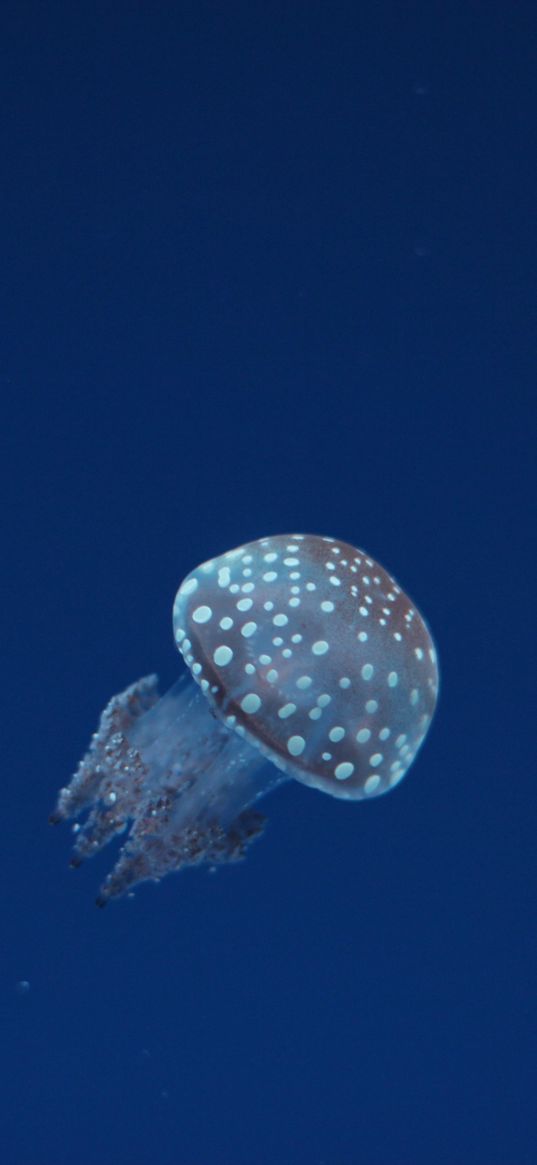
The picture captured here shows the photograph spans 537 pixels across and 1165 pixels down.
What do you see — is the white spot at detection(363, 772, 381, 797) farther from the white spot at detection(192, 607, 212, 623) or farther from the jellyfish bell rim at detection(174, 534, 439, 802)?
the white spot at detection(192, 607, 212, 623)

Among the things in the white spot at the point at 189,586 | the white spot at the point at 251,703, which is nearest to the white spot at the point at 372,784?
the white spot at the point at 251,703

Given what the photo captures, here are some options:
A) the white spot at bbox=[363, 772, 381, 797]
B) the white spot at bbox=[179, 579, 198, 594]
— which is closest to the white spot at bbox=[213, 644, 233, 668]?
the white spot at bbox=[179, 579, 198, 594]

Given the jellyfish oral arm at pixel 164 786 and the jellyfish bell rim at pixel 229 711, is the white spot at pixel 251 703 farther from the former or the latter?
the jellyfish oral arm at pixel 164 786

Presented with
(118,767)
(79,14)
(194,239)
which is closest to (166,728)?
(118,767)

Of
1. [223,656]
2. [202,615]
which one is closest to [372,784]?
[223,656]

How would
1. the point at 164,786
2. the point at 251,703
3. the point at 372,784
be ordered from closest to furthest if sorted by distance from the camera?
1. the point at 251,703
2. the point at 372,784
3. the point at 164,786

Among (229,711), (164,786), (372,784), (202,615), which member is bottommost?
(164,786)

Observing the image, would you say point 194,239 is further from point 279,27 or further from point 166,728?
point 166,728

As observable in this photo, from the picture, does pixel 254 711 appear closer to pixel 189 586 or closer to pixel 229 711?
pixel 229 711
